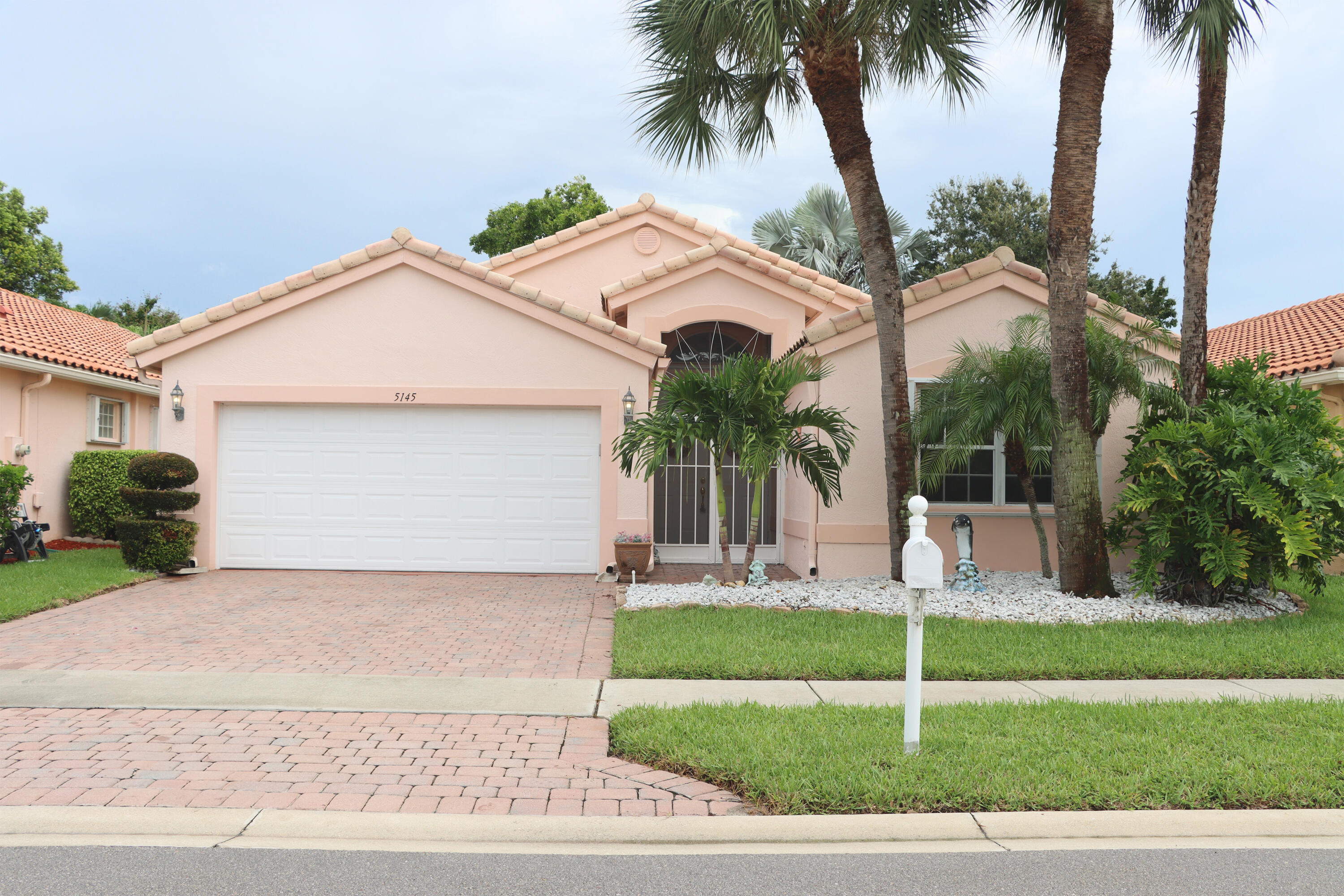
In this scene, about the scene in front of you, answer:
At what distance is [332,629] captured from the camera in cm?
841

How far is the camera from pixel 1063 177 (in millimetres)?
9508

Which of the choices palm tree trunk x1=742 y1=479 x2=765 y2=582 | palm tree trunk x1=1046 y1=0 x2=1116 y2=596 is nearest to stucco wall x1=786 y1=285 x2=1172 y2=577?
palm tree trunk x1=742 y1=479 x2=765 y2=582

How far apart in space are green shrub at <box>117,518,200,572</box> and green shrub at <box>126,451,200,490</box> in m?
0.50

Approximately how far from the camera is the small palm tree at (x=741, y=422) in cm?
972

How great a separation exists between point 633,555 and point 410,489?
334 centimetres

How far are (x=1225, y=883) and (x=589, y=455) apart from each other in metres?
9.57

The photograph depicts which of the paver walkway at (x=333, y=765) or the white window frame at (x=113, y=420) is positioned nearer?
the paver walkway at (x=333, y=765)

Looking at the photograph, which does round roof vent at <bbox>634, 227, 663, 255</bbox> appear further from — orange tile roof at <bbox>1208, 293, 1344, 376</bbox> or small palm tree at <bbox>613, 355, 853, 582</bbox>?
orange tile roof at <bbox>1208, 293, 1344, 376</bbox>

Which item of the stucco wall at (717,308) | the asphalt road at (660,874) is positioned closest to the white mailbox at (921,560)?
the asphalt road at (660,874)

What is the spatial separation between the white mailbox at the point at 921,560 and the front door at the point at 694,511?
9192mm

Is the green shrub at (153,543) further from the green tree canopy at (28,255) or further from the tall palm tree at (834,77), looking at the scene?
the green tree canopy at (28,255)

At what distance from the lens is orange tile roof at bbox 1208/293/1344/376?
13305 mm

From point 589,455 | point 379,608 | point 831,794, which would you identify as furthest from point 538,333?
point 831,794

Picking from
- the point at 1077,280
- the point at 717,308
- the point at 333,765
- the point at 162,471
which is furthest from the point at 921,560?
the point at 162,471
